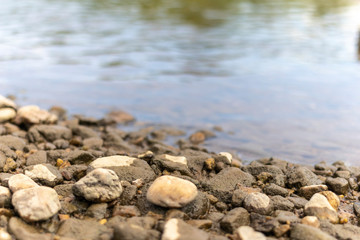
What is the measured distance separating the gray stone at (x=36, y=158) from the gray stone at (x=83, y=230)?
1691mm

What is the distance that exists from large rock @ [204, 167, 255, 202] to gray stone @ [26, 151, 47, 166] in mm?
2068

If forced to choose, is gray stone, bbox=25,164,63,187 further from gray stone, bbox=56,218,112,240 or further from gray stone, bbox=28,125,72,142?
gray stone, bbox=28,125,72,142

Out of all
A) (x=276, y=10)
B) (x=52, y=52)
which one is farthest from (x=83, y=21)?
(x=276, y=10)

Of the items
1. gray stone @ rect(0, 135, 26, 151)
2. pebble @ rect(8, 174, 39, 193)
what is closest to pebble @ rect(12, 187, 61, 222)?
pebble @ rect(8, 174, 39, 193)

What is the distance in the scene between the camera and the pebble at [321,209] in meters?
3.92

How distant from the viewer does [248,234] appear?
342 cm

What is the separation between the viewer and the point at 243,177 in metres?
4.69

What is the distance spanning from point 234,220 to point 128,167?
1410 mm

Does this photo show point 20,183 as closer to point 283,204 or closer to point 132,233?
point 132,233

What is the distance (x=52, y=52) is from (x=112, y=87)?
4548 millimetres

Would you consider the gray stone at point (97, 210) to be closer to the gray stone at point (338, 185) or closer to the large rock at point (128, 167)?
the large rock at point (128, 167)

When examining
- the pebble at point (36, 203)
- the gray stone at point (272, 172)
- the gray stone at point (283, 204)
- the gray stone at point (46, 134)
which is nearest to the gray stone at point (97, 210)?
the pebble at point (36, 203)

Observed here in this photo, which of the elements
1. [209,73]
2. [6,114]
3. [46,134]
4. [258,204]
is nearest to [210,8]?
[209,73]

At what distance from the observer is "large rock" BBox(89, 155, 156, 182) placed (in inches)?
175
